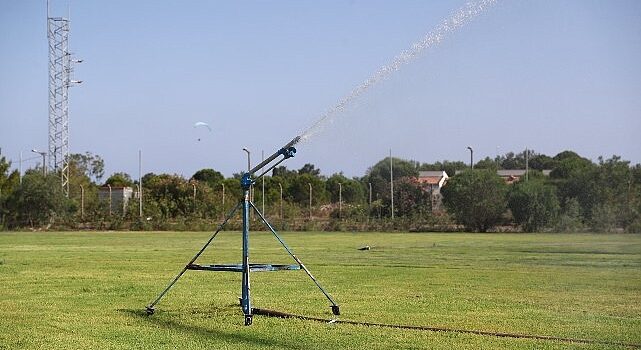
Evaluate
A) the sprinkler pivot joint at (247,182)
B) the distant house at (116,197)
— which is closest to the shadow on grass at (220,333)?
the sprinkler pivot joint at (247,182)

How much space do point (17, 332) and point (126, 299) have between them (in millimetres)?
3817

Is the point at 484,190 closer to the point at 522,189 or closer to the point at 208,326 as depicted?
the point at 522,189

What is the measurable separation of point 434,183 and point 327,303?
52.8 m

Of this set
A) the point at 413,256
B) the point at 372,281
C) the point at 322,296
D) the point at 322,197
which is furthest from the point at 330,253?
the point at 322,197

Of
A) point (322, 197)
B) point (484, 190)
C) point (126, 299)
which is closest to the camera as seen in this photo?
point (126, 299)

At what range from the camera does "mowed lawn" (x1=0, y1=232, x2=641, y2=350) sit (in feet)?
36.0

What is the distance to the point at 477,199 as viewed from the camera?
196 feet

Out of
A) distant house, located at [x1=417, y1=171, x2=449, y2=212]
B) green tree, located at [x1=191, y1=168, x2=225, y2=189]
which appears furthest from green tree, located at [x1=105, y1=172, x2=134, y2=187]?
distant house, located at [x1=417, y1=171, x2=449, y2=212]

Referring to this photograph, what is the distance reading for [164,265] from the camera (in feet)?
79.2

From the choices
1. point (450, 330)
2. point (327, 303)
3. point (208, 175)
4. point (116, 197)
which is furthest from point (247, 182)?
point (208, 175)

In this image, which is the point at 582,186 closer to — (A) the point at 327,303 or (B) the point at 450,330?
(A) the point at 327,303

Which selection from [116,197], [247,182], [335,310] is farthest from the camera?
[116,197]

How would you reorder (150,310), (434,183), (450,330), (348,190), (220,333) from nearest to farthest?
(450,330) → (220,333) → (150,310) → (434,183) → (348,190)

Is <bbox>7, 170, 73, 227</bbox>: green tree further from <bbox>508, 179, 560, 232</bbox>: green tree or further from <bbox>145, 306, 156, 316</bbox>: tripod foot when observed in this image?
<bbox>145, 306, 156, 316</bbox>: tripod foot
